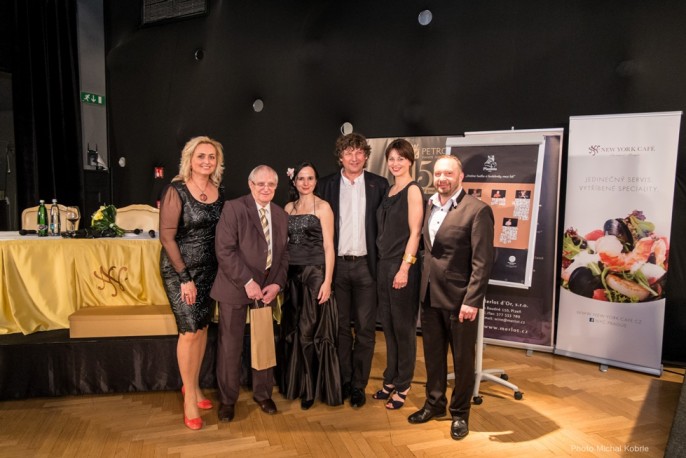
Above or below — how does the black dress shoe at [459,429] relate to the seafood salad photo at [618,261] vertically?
below

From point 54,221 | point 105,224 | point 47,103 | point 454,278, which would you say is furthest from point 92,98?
point 454,278

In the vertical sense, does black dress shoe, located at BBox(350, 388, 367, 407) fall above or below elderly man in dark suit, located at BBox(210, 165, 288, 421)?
below

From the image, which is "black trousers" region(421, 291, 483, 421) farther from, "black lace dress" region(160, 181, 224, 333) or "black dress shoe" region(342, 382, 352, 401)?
"black lace dress" region(160, 181, 224, 333)

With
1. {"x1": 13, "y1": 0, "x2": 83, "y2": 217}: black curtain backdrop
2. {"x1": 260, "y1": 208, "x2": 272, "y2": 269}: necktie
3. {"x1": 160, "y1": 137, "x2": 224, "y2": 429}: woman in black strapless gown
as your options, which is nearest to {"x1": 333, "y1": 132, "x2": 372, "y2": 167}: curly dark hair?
{"x1": 260, "y1": 208, "x2": 272, "y2": 269}: necktie

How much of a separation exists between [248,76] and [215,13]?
3.21 feet

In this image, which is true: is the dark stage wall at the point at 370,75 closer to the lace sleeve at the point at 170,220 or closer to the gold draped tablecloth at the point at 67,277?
the gold draped tablecloth at the point at 67,277

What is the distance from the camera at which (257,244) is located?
2643 mm

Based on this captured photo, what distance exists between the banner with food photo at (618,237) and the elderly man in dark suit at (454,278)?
1.69m

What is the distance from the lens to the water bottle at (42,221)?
330 cm

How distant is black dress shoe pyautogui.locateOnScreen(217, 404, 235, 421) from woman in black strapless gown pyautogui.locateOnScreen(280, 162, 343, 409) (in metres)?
0.39

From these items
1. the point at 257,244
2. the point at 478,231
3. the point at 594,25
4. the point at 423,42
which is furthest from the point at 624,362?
the point at 423,42

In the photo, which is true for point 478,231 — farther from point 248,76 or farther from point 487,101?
point 248,76

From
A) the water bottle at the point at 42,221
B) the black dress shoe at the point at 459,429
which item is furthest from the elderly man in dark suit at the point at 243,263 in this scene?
the water bottle at the point at 42,221

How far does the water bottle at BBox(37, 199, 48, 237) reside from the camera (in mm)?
→ 3296
